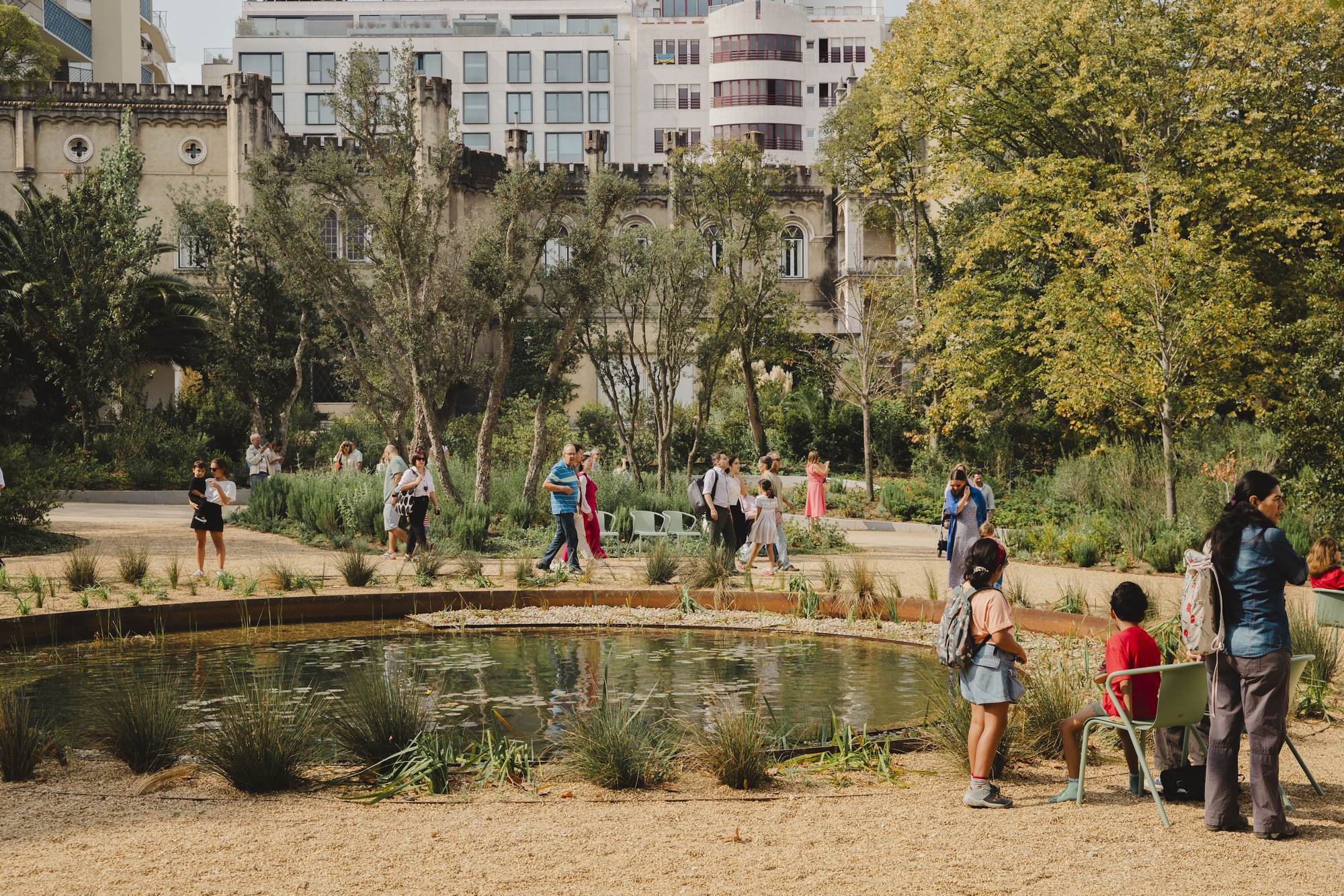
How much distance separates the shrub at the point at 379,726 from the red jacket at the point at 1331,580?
6851mm

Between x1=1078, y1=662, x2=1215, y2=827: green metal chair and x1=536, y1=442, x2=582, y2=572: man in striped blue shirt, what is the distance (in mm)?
8957

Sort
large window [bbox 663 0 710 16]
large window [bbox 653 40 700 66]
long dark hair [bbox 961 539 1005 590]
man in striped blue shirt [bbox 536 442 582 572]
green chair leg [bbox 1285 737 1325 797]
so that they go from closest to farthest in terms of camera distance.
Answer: green chair leg [bbox 1285 737 1325 797], long dark hair [bbox 961 539 1005 590], man in striped blue shirt [bbox 536 442 582 572], large window [bbox 653 40 700 66], large window [bbox 663 0 710 16]

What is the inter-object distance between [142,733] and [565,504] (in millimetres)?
8055

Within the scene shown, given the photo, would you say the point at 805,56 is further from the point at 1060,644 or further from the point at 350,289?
the point at 1060,644

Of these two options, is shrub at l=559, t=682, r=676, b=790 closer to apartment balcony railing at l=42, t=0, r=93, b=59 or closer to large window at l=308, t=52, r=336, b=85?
apartment balcony railing at l=42, t=0, r=93, b=59

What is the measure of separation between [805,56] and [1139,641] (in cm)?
6635

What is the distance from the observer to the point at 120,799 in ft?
19.1

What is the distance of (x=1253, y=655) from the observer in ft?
17.6

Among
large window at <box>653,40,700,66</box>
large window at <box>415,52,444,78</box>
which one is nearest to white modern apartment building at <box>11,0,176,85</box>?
large window at <box>415,52,444,78</box>

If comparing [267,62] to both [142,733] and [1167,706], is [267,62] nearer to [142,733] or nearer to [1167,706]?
[142,733]

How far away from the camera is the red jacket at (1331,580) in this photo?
9.28 metres

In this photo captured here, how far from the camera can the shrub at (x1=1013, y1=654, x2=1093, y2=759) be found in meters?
6.95

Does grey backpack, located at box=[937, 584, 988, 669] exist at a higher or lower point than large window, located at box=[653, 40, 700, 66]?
lower

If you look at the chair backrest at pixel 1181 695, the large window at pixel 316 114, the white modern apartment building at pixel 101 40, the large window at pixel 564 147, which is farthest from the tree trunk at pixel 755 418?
the large window at pixel 316 114
